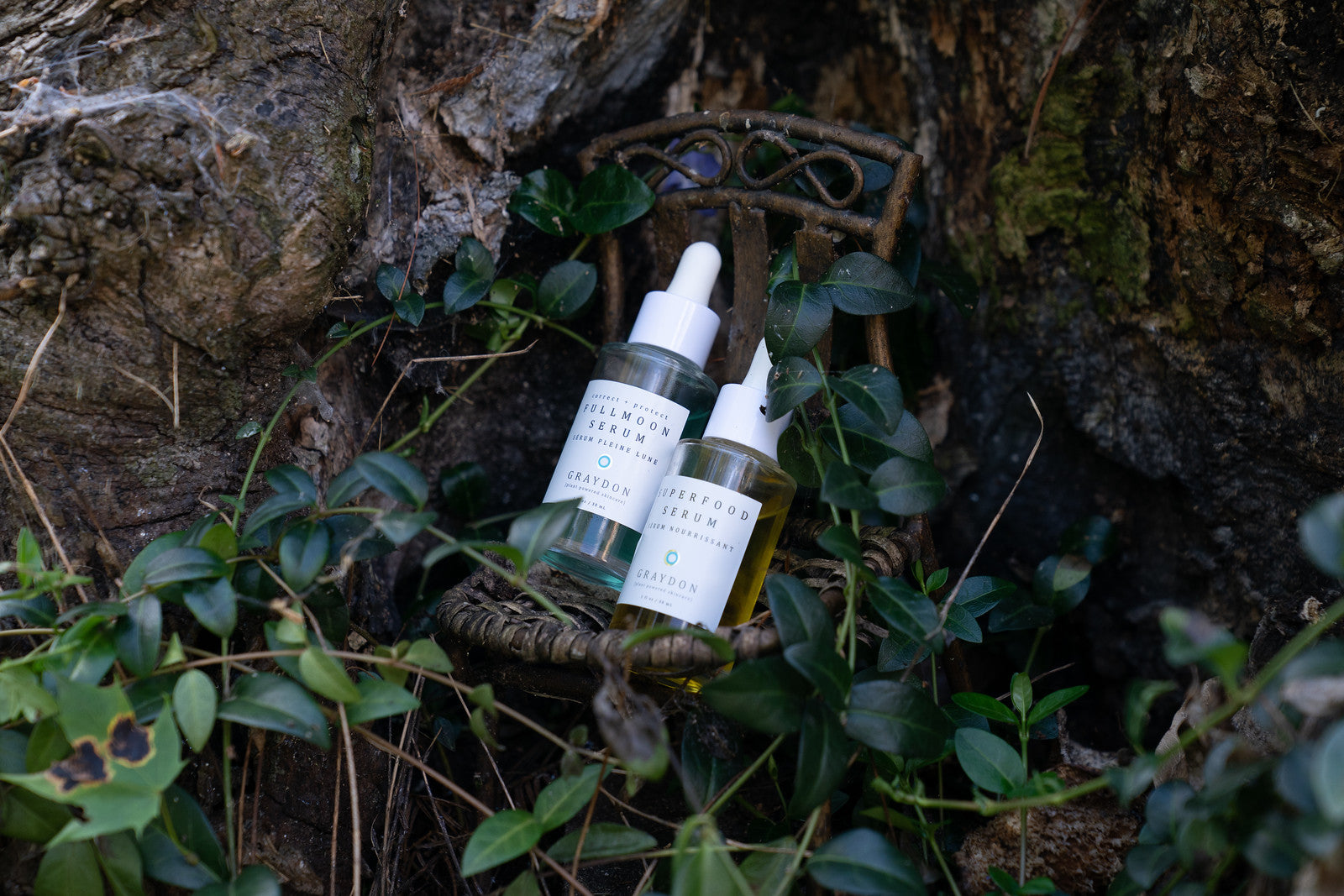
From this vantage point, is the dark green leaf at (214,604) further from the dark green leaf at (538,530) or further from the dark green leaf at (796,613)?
the dark green leaf at (796,613)

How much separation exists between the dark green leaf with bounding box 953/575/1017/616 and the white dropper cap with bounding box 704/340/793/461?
0.81ft

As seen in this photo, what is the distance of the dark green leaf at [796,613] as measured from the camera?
2.16 ft

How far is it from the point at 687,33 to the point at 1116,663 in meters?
1.02

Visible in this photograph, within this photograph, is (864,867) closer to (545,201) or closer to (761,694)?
(761,694)

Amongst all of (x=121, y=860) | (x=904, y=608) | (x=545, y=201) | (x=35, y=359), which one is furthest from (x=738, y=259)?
(x=121, y=860)

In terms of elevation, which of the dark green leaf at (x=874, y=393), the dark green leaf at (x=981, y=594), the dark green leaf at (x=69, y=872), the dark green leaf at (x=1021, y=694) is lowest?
the dark green leaf at (x=69, y=872)

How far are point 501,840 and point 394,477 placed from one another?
293 millimetres

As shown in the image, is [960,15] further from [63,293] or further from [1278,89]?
[63,293]

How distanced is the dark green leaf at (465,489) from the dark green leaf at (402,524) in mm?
415

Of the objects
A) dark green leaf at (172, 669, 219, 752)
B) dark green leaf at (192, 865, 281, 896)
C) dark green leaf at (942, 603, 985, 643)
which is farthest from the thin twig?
dark green leaf at (942, 603, 985, 643)

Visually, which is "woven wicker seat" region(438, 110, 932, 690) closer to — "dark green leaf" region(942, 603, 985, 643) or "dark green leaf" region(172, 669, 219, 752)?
"dark green leaf" region(942, 603, 985, 643)

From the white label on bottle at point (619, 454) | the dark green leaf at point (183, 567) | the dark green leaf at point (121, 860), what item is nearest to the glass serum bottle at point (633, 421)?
the white label on bottle at point (619, 454)

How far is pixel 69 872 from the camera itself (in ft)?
1.97

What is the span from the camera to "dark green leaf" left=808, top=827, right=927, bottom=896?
0.59 meters
